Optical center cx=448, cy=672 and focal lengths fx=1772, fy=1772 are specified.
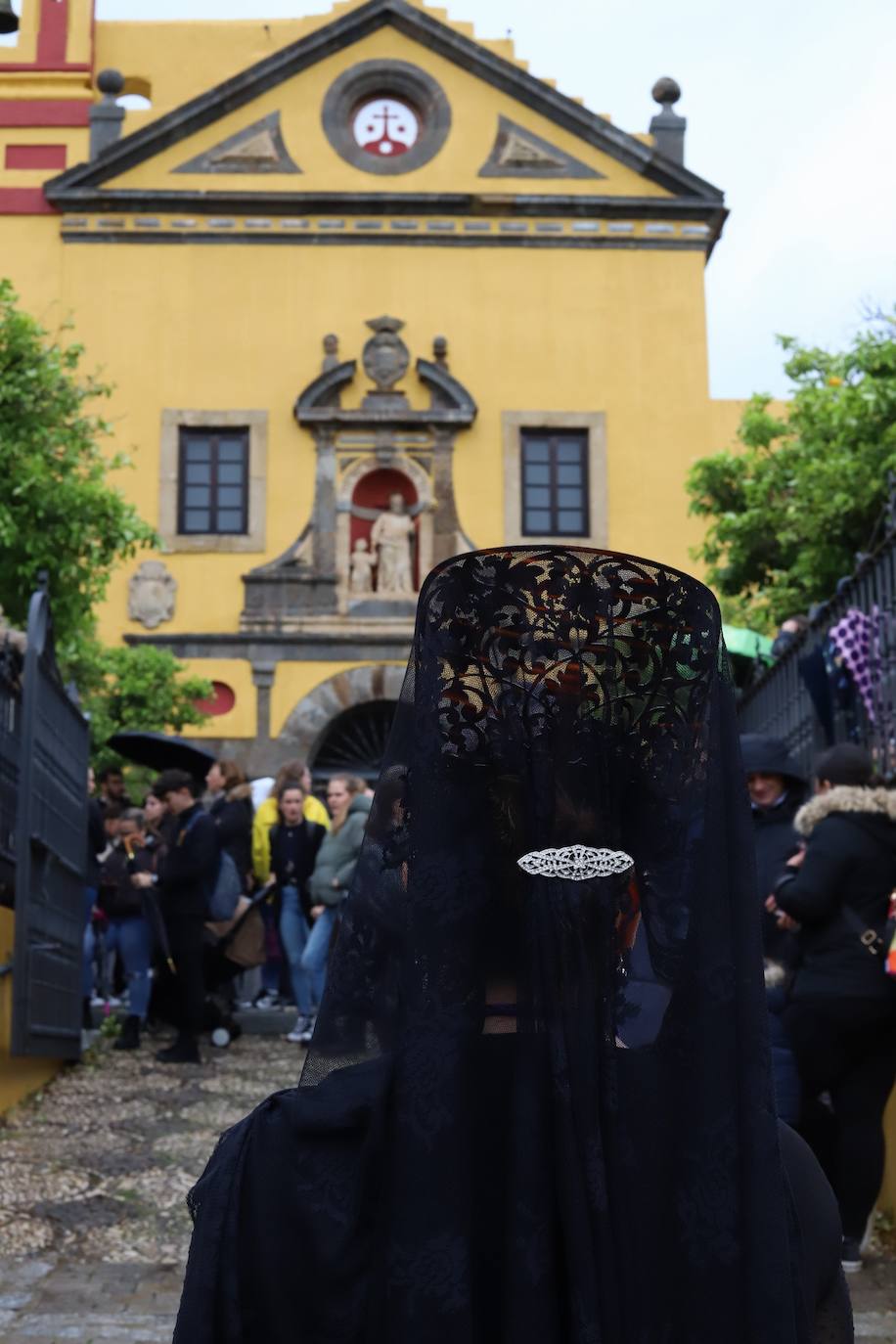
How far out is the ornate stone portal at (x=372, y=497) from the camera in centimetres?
2344

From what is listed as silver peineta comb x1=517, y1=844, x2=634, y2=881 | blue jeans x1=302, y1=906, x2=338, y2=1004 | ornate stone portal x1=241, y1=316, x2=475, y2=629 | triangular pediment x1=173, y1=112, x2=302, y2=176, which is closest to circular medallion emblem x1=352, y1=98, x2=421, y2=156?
triangular pediment x1=173, y1=112, x2=302, y2=176

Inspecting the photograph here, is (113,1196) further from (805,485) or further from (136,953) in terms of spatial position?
(805,485)

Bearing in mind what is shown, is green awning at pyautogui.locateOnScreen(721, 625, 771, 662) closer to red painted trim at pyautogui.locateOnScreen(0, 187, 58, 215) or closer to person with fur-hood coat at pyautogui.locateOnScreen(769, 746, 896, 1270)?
person with fur-hood coat at pyautogui.locateOnScreen(769, 746, 896, 1270)

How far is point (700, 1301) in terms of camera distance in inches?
84.9

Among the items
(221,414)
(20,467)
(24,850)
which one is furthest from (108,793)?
(221,414)

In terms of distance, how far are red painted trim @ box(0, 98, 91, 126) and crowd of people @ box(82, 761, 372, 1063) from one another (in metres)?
15.5

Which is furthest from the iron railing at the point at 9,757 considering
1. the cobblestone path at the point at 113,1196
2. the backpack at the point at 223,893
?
the backpack at the point at 223,893

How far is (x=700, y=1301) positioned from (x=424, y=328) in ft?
74.7

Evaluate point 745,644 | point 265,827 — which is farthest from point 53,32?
point 265,827

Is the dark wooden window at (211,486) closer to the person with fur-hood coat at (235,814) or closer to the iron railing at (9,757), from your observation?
the person with fur-hood coat at (235,814)

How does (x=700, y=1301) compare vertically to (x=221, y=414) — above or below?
below

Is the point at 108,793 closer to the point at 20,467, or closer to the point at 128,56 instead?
the point at 20,467

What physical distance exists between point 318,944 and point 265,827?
1.28 meters

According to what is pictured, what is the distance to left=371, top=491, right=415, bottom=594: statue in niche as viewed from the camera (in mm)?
23469
